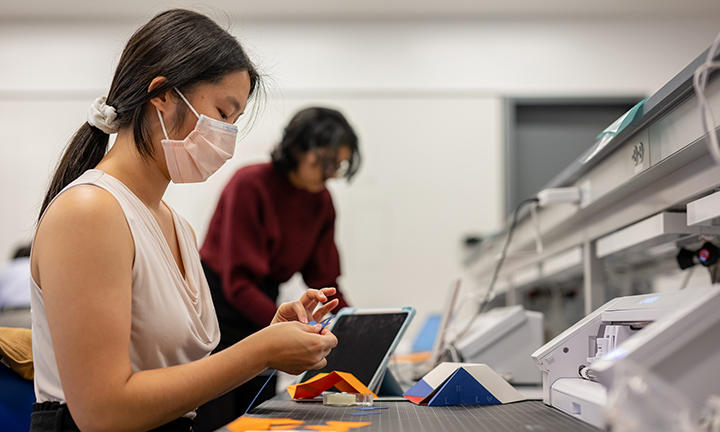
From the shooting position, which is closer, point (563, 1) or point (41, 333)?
point (41, 333)

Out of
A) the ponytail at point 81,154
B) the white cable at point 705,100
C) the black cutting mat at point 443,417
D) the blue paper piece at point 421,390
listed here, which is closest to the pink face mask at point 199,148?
the ponytail at point 81,154

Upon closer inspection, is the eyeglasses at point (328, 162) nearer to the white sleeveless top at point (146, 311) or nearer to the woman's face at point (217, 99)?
the woman's face at point (217, 99)

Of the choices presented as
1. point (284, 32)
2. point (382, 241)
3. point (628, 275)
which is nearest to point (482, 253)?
point (628, 275)

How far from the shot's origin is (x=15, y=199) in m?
4.40

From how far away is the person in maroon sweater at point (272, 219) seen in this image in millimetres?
2059

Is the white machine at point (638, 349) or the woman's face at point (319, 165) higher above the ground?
the woman's face at point (319, 165)

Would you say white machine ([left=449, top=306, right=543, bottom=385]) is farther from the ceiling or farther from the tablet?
the ceiling

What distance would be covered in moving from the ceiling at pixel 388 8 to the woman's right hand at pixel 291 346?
11.8 feet

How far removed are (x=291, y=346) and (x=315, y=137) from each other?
125 centimetres

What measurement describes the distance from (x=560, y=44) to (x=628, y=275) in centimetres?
203

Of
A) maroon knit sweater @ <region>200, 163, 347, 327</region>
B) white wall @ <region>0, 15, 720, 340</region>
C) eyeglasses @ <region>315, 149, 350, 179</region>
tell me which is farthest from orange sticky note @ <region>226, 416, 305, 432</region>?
white wall @ <region>0, 15, 720, 340</region>

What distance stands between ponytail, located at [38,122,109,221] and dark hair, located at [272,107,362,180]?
1.02 metres

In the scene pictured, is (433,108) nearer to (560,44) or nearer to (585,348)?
(560,44)

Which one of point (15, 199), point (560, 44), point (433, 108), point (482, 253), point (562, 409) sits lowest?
point (562, 409)
